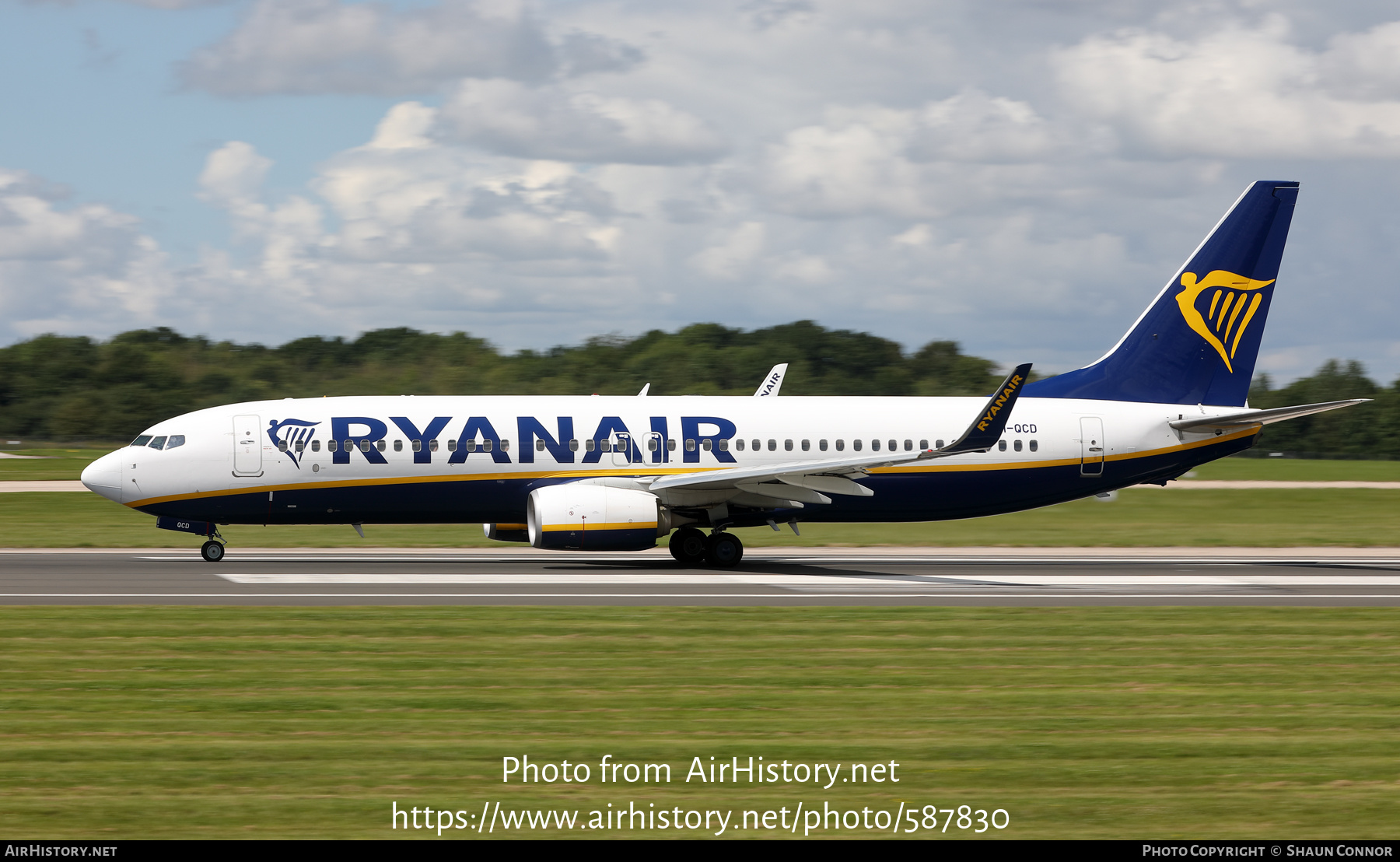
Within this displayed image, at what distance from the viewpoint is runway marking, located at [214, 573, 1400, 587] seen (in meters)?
24.2

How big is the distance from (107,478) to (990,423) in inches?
671

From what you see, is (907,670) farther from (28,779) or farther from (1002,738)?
(28,779)

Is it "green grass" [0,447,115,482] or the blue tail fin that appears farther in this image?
"green grass" [0,447,115,482]

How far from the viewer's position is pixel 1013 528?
39.2 m

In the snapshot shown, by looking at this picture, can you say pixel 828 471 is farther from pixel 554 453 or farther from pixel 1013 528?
pixel 1013 528

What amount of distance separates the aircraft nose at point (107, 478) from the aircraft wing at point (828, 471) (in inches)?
410

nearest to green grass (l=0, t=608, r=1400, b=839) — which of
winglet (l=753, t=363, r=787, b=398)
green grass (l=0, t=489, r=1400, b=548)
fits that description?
winglet (l=753, t=363, r=787, b=398)

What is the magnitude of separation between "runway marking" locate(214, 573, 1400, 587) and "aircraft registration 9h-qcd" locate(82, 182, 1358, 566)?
1498 mm

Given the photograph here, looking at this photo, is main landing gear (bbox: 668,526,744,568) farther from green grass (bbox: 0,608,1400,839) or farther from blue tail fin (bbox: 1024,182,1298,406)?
green grass (bbox: 0,608,1400,839)

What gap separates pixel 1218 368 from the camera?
31.9m

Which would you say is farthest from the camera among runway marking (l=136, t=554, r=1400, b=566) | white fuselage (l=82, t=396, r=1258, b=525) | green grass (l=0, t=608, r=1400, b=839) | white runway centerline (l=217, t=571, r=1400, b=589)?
runway marking (l=136, t=554, r=1400, b=566)

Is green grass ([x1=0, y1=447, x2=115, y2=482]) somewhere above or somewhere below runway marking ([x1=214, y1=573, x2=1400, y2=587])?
above

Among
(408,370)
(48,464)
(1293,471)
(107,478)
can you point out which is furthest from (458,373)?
(107,478)

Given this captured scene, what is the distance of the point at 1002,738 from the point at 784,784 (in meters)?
2.52
